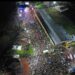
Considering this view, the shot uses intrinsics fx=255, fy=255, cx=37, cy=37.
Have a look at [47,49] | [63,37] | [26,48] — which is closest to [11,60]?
[26,48]

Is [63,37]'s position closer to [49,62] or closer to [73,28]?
[73,28]

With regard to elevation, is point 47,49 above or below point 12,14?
below

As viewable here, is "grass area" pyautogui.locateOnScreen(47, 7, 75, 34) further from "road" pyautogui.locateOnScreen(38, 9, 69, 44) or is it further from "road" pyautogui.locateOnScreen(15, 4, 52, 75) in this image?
"road" pyautogui.locateOnScreen(15, 4, 52, 75)

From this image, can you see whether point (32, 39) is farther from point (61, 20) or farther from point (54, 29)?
point (61, 20)

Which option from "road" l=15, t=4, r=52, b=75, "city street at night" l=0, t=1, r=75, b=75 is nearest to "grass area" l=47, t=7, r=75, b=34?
"city street at night" l=0, t=1, r=75, b=75

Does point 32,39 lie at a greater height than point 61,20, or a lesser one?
lesser

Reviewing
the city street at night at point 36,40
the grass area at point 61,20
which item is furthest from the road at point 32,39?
the grass area at point 61,20

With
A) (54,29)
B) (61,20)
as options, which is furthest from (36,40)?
(61,20)
